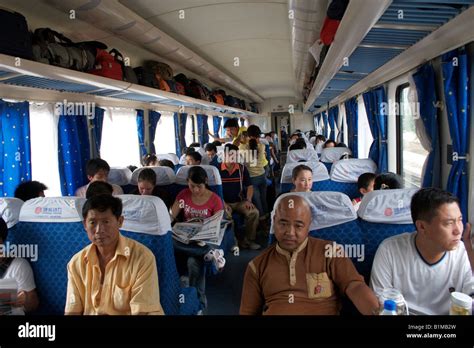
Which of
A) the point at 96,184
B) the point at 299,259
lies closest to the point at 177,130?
the point at 96,184

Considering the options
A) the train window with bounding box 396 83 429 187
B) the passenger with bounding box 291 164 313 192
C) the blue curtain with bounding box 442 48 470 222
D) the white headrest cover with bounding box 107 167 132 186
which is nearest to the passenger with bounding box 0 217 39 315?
the passenger with bounding box 291 164 313 192

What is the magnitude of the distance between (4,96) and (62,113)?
80cm

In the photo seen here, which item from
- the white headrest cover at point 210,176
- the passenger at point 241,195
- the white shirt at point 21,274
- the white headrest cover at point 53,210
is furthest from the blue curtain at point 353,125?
the white shirt at point 21,274

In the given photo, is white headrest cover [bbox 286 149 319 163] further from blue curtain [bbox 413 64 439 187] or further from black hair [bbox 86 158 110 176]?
black hair [bbox 86 158 110 176]

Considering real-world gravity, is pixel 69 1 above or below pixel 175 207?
above

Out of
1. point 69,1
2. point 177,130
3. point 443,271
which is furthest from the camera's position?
point 177,130

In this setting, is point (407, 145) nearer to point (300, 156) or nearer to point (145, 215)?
point (300, 156)

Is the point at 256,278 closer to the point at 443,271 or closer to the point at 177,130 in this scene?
the point at 443,271

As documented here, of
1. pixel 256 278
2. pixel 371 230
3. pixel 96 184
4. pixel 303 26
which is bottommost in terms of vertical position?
pixel 256 278

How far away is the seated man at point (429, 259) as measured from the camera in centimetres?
131

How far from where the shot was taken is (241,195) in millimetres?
4156

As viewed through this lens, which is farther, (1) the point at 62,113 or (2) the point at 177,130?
(2) the point at 177,130

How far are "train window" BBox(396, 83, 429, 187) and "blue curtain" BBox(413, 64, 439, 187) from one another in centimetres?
81

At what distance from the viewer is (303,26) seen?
11.8 feet
